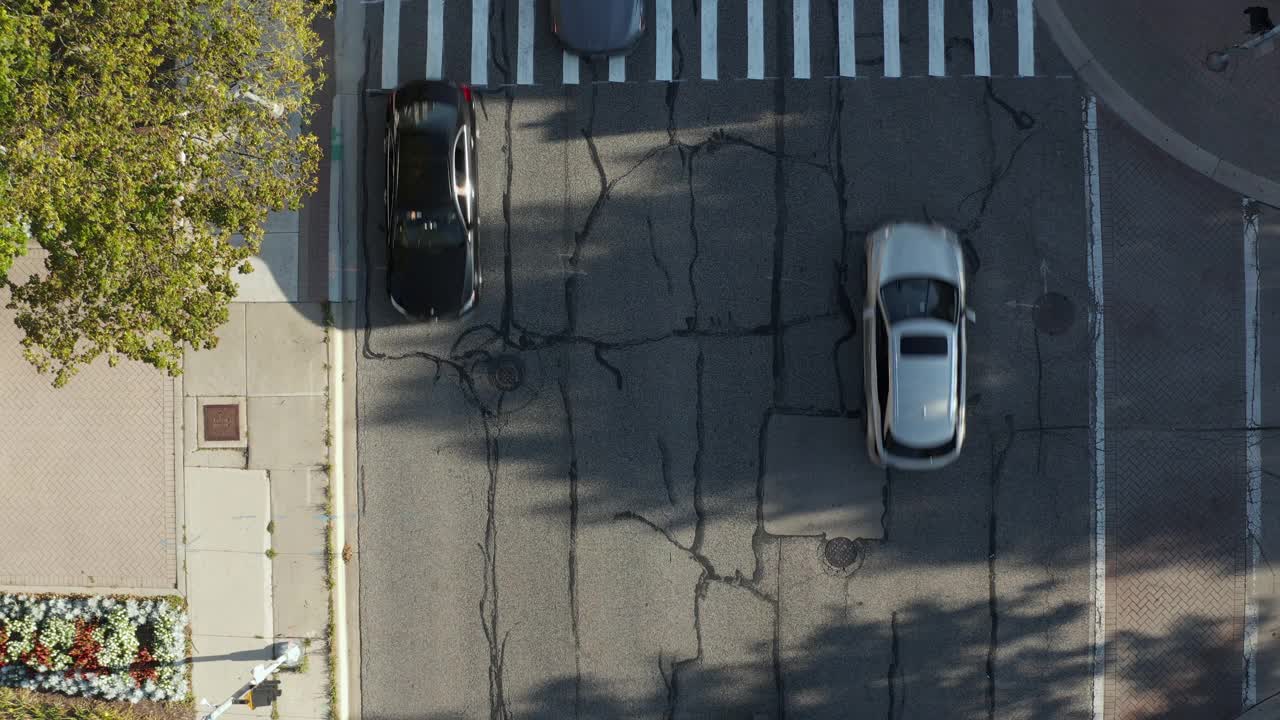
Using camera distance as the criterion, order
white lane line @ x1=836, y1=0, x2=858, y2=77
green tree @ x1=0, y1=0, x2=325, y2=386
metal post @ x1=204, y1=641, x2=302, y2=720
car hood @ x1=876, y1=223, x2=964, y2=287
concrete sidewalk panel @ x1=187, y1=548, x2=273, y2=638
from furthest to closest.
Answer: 1. concrete sidewalk panel @ x1=187, y1=548, x2=273, y2=638
2. white lane line @ x1=836, y1=0, x2=858, y2=77
3. car hood @ x1=876, y1=223, x2=964, y2=287
4. metal post @ x1=204, y1=641, x2=302, y2=720
5. green tree @ x1=0, y1=0, x2=325, y2=386

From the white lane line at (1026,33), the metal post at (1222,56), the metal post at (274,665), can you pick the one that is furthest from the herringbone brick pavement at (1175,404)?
the metal post at (274,665)

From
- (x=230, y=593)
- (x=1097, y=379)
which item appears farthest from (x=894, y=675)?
(x=230, y=593)

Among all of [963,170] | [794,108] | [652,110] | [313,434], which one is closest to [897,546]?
[963,170]

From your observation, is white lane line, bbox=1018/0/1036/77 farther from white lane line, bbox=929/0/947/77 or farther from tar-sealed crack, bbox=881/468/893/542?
tar-sealed crack, bbox=881/468/893/542

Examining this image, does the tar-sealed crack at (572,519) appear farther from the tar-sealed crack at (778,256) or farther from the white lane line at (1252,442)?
the white lane line at (1252,442)

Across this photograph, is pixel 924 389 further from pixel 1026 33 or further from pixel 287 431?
pixel 287 431

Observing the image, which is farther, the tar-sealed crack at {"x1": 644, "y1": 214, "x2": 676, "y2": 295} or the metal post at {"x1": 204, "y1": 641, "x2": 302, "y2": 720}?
the tar-sealed crack at {"x1": 644, "y1": 214, "x2": 676, "y2": 295}

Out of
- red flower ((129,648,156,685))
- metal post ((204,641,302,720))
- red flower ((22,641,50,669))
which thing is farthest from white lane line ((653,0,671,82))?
red flower ((22,641,50,669))

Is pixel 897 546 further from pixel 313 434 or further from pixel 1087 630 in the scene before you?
pixel 313 434
